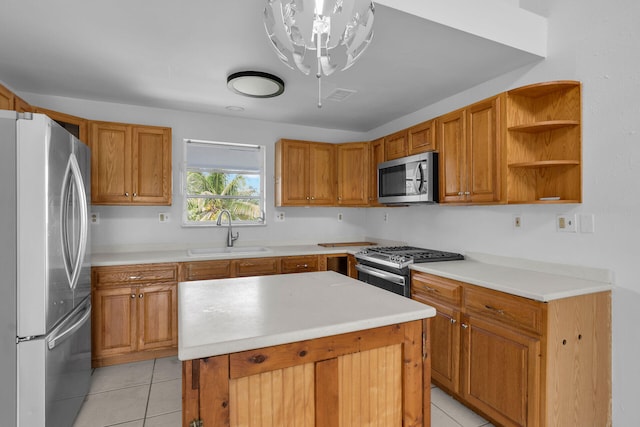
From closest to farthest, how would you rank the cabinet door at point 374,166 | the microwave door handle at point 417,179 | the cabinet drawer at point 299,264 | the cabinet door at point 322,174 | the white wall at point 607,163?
the white wall at point 607,163 < the microwave door handle at point 417,179 < the cabinet drawer at point 299,264 < the cabinet door at point 374,166 < the cabinet door at point 322,174

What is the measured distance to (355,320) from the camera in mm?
1229

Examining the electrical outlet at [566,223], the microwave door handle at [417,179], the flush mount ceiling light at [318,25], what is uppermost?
the flush mount ceiling light at [318,25]

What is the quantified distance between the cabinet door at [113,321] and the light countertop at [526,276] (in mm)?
2430

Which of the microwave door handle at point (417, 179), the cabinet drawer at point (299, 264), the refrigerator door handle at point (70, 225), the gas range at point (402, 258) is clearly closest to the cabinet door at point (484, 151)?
the microwave door handle at point (417, 179)

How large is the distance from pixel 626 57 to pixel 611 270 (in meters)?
1.23

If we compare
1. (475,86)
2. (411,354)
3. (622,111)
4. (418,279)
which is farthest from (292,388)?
(475,86)

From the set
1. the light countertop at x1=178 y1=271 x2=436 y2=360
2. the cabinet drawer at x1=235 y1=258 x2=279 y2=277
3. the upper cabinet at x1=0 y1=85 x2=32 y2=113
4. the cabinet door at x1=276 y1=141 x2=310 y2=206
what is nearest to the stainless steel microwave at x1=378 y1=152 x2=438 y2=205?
the cabinet door at x1=276 y1=141 x2=310 y2=206

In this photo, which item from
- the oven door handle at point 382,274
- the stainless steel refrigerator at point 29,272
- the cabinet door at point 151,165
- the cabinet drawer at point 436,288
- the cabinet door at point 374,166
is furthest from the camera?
the cabinet door at point 374,166

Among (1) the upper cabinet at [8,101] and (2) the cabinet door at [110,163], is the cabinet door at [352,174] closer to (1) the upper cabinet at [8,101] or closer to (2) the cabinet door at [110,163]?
(2) the cabinet door at [110,163]

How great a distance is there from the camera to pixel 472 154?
8.23 ft

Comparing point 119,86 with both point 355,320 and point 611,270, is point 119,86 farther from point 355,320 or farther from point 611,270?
point 611,270

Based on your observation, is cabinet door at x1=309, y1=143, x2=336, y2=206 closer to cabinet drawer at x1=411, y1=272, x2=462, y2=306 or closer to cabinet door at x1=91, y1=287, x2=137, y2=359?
cabinet drawer at x1=411, y1=272, x2=462, y2=306

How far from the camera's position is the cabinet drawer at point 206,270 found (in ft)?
9.89

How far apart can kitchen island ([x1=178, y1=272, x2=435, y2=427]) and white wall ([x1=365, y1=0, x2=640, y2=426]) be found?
53.8 inches
